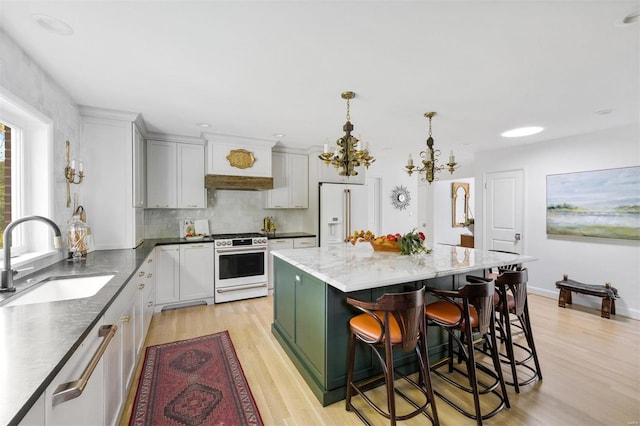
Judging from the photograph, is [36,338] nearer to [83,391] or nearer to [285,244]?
[83,391]

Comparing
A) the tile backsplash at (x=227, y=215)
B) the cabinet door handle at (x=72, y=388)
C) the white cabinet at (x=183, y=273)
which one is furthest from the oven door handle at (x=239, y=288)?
the cabinet door handle at (x=72, y=388)

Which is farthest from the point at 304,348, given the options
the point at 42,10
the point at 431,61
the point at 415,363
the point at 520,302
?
the point at 42,10

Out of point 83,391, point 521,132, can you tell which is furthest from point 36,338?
point 521,132

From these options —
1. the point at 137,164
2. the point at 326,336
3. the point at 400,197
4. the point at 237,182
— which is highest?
the point at 137,164

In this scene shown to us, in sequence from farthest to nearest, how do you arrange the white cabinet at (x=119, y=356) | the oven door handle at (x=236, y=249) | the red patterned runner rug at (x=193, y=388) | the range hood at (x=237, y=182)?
the range hood at (x=237, y=182)
the oven door handle at (x=236, y=249)
the red patterned runner rug at (x=193, y=388)
the white cabinet at (x=119, y=356)

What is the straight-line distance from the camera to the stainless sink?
175 cm

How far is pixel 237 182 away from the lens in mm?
4238

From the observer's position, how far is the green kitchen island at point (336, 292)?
6.54 ft

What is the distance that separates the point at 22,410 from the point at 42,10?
1.94m

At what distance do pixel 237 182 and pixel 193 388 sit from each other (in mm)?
2769

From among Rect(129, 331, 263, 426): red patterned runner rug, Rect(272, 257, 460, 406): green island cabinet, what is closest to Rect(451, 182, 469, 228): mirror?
Rect(272, 257, 460, 406): green island cabinet

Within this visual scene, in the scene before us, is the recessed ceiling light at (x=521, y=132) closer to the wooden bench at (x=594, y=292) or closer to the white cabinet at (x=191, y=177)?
the wooden bench at (x=594, y=292)

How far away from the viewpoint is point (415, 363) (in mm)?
2381

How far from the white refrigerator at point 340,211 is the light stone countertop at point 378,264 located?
64.5 inches
